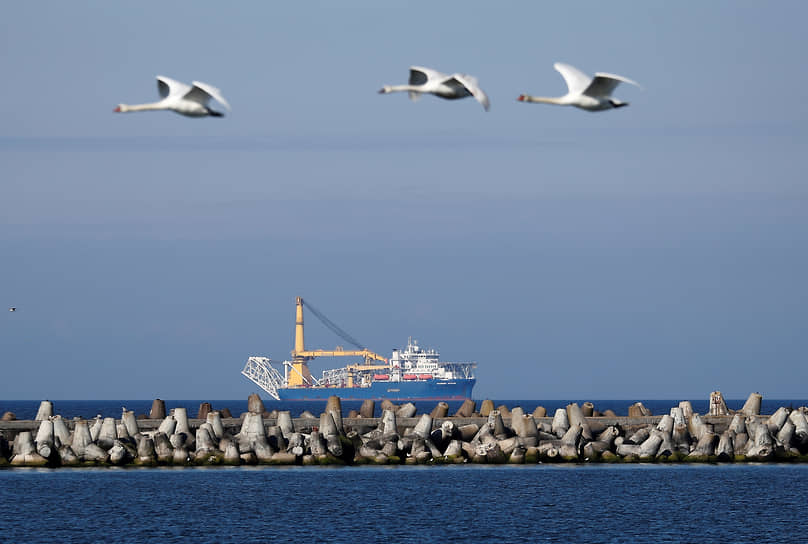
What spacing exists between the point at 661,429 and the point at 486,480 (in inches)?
277

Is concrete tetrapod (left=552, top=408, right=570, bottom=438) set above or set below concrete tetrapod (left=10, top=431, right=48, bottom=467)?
above

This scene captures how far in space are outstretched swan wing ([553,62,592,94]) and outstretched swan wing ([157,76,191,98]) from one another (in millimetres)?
6691

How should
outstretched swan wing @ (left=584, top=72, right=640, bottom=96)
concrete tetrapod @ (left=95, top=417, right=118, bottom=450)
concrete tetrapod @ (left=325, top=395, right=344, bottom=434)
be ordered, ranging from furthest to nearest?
1. concrete tetrapod @ (left=325, top=395, right=344, bottom=434)
2. concrete tetrapod @ (left=95, top=417, right=118, bottom=450)
3. outstretched swan wing @ (left=584, top=72, right=640, bottom=96)

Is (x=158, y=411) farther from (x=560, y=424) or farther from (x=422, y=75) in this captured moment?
(x=422, y=75)

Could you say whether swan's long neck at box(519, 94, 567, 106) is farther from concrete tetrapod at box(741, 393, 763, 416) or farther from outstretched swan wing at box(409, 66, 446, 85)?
concrete tetrapod at box(741, 393, 763, 416)

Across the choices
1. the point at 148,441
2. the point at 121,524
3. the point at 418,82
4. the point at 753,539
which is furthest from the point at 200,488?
the point at 418,82

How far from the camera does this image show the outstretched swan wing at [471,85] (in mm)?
22567

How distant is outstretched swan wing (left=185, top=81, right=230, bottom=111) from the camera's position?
75.4 feet

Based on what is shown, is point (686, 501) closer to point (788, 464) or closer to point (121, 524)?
point (788, 464)

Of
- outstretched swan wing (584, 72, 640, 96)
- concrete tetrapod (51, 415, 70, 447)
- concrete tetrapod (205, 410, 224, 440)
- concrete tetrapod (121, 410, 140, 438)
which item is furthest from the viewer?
concrete tetrapod (121, 410, 140, 438)

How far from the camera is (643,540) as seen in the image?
39.5 meters

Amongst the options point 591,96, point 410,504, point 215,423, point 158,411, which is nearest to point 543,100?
point 591,96

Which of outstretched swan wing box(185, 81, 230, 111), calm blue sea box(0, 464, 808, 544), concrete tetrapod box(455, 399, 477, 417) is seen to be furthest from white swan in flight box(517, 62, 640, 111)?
concrete tetrapod box(455, 399, 477, 417)

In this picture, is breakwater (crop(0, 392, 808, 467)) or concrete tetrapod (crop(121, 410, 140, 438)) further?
concrete tetrapod (crop(121, 410, 140, 438))
